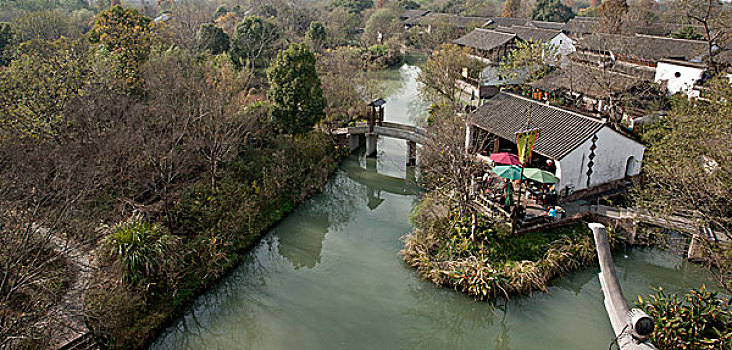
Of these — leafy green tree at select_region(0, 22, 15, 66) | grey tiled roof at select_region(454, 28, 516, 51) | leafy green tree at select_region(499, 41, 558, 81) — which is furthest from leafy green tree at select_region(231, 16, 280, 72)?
leafy green tree at select_region(499, 41, 558, 81)

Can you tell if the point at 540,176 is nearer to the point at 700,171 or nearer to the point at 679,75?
the point at 700,171

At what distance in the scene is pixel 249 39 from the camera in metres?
35.3

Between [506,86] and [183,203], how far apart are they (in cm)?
2402

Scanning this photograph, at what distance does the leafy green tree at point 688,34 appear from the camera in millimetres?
40250

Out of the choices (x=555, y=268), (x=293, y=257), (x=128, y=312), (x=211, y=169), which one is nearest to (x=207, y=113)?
(x=211, y=169)

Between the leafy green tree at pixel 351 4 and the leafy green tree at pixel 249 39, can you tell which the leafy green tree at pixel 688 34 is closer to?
the leafy green tree at pixel 249 39

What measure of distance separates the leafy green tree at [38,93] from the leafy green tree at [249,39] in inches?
647

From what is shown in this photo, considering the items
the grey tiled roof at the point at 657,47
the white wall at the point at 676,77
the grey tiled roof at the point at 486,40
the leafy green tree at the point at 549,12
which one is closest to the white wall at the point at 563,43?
the grey tiled roof at the point at 486,40

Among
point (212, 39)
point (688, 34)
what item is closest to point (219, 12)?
point (212, 39)

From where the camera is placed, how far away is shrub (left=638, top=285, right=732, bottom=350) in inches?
464

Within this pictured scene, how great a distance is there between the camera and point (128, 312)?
13.3 metres

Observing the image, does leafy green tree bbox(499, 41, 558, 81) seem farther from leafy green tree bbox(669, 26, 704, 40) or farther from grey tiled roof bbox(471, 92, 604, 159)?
leafy green tree bbox(669, 26, 704, 40)

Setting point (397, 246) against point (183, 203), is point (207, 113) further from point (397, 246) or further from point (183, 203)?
point (397, 246)

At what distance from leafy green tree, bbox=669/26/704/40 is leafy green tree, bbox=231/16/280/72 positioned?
34.1m
